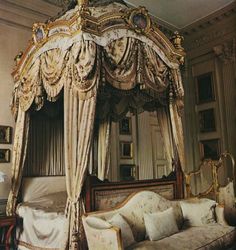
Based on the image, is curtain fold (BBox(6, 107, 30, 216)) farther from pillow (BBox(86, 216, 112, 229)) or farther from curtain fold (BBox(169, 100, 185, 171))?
curtain fold (BBox(169, 100, 185, 171))

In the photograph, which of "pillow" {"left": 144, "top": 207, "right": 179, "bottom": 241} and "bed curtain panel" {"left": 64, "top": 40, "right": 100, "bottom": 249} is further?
"pillow" {"left": 144, "top": 207, "right": 179, "bottom": 241}

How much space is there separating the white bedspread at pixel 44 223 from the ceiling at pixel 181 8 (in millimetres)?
4270

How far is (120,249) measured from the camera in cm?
252

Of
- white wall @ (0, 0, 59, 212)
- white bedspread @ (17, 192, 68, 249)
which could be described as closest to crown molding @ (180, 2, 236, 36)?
white wall @ (0, 0, 59, 212)

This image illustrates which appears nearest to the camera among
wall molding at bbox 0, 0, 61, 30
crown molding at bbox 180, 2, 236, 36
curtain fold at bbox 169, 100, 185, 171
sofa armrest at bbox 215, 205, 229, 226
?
sofa armrest at bbox 215, 205, 229, 226

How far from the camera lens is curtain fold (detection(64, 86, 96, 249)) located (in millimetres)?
2811

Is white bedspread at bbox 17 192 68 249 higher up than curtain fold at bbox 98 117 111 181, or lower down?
lower down

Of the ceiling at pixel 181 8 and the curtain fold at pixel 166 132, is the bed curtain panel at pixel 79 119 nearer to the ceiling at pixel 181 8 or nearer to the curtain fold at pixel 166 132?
the curtain fold at pixel 166 132

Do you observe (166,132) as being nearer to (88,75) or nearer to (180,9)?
(88,75)

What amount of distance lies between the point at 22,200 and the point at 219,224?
2656 mm

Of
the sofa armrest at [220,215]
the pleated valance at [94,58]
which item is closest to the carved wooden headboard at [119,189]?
the sofa armrest at [220,215]

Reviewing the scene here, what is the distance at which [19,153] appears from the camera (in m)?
3.92

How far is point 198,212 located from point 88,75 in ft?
7.42

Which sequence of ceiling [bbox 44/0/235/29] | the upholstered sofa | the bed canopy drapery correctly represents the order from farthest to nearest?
ceiling [bbox 44/0/235/29], the bed canopy drapery, the upholstered sofa
